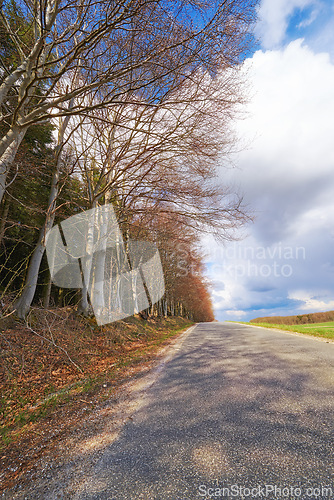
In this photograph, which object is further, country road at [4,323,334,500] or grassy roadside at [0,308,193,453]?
grassy roadside at [0,308,193,453]

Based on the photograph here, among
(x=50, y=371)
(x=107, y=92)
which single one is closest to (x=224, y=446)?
(x=50, y=371)

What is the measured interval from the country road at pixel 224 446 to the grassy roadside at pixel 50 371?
138cm

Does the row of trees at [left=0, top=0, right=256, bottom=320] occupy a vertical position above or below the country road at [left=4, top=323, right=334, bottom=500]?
above

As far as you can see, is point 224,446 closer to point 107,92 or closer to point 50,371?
point 50,371

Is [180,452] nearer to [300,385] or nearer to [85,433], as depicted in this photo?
[85,433]

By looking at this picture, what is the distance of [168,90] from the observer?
16.0 feet

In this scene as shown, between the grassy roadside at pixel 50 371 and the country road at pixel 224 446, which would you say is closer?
the country road at pixel 224 446

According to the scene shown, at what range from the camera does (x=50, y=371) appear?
189 inches

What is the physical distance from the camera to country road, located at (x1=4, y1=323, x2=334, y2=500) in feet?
5.10

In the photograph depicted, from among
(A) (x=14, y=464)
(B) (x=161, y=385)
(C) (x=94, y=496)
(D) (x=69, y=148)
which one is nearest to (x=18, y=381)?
(A) (x=14, y=464)

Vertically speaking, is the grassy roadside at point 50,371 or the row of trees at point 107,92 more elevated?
the row of trees at point 107,92

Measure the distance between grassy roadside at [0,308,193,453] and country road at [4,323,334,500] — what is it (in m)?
1.38

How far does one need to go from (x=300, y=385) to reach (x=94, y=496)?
2.97 meters

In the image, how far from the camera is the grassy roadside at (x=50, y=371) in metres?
3.33
